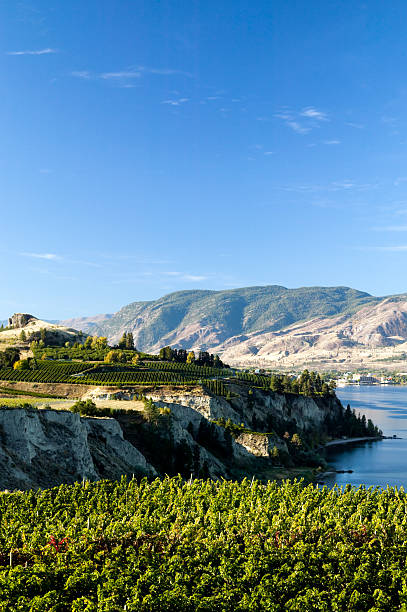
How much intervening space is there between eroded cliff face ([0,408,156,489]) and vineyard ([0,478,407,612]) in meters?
6.93

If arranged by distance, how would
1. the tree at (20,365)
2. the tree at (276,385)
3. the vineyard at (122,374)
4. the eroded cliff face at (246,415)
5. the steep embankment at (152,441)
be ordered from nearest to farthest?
the steep embankment at (152,441), the eroded cliff face at (246,415), the vineyard at (122,374), the tree at (20,365), the tree at (276,385)

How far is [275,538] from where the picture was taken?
3903cm

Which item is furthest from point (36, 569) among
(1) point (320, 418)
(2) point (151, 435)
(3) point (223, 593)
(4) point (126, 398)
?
(1) point (320, 418)

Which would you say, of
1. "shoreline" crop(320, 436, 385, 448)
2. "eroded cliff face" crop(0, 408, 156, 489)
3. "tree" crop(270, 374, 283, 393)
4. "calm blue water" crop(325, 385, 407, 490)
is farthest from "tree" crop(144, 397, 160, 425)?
"shoreline" crop(320, 436, 385, 448)

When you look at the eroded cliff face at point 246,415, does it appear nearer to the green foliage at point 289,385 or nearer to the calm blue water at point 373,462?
the green foliage at point 289,385

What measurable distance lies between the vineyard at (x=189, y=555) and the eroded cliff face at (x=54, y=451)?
22.7 feet

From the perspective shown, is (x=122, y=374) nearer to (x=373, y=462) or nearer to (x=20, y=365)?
(x=20, y=365)

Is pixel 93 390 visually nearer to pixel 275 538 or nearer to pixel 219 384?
pixel 219 384

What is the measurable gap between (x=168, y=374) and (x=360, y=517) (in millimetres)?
91555

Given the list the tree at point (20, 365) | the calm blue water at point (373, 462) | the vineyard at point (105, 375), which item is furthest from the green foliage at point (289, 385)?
the tree at point (20, 365)

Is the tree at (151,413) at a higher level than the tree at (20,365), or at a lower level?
lower

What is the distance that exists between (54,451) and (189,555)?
25156 millimetres

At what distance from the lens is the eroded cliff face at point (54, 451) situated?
5019cm

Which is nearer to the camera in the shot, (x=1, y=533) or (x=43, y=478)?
(x=1, y=533)
